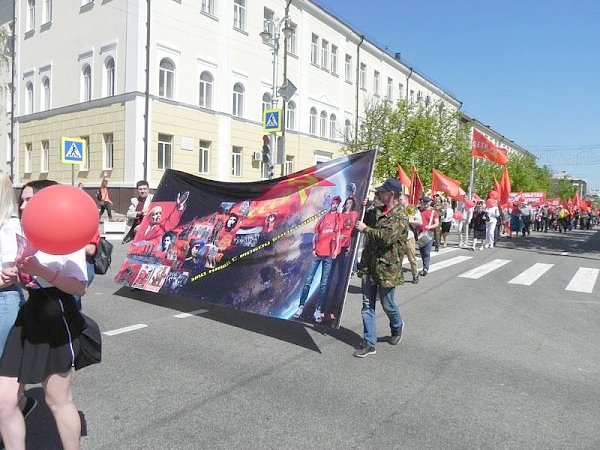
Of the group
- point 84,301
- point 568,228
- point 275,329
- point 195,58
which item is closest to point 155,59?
point 195,58

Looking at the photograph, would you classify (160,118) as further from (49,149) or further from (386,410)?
(386,410)

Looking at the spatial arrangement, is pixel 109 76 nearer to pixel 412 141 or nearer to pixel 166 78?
pixel 166 78

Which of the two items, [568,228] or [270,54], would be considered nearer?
[270,54]

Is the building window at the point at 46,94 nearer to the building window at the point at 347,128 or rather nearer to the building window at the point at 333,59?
the building window at the point at 333,59

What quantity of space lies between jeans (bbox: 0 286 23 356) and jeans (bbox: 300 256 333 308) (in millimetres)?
3190

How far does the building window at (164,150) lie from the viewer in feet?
78.0

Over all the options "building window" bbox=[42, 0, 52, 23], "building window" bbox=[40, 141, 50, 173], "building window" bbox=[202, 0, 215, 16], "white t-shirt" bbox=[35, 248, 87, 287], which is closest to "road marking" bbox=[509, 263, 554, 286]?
"white t-shirt" bbox=[35, 248, 87, 287]

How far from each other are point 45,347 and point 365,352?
3.41 m

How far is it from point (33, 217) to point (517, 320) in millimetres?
6720

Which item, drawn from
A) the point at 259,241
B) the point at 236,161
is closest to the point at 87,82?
the point at 236,161

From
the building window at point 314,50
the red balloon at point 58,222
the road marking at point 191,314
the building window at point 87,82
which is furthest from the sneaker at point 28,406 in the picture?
the building window at point 314,50

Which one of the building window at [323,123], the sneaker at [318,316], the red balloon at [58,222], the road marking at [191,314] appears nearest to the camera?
the red balloon at [58,222]

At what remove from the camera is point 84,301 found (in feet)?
24.5

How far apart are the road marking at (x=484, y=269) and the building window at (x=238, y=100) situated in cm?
1680
